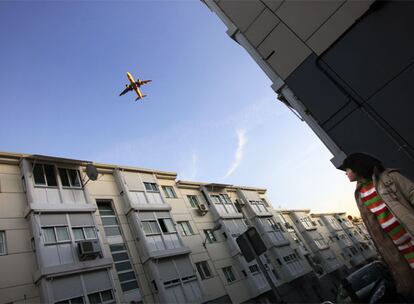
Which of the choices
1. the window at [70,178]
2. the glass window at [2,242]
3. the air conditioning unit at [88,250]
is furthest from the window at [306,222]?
the glass window at [2,242]

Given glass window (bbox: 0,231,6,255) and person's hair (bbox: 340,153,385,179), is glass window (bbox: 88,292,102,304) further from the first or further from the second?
person's hair (bbox: 340,153,385,179)

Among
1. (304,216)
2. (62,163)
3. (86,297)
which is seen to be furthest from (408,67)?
(304,216)

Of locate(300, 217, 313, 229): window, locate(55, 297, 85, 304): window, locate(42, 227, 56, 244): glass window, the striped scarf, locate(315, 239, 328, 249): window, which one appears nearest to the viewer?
the striped scarf

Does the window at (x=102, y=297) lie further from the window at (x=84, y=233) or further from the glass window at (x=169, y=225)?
the glass window at (x=169, y=225)

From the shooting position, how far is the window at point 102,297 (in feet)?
46.4

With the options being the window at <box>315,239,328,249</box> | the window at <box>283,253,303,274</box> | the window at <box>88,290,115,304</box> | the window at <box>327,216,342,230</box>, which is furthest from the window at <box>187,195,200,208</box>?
the window at <box>327,216,342,230</box>

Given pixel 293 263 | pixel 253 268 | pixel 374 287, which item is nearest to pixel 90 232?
pixel 374 287

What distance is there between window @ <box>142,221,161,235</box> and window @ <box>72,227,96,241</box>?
3.71 meters

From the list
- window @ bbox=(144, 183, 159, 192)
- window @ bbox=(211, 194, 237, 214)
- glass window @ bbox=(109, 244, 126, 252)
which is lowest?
glass window @ bbox=(109, 244, 126, 252)

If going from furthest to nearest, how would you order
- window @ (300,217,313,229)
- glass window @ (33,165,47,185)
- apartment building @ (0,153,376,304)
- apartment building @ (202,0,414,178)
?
1. window @ (300,217,313,229)
2. glass window @ (33,165,47,185)
3. apartment building @ (0,153,376,304)
4. apartment building @ (202,0,414,178)

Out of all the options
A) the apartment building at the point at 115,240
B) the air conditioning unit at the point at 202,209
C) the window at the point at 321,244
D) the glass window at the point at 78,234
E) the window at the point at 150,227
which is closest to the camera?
the apartment building at the point at 115,240

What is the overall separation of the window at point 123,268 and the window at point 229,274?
8.47 m

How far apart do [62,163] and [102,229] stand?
15.7 feet

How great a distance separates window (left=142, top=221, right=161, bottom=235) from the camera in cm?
1950
